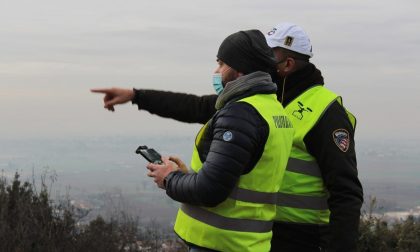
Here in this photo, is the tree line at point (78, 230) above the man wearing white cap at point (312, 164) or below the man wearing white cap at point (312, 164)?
below

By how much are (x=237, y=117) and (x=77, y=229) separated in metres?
4.04

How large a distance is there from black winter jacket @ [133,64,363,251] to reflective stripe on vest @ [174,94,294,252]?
0.53 m

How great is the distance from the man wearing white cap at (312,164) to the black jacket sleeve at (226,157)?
695 millimetres

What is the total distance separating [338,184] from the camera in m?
3.12

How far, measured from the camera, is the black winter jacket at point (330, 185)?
10.2 feet

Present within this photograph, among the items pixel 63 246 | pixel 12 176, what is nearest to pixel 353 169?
pixel 63 246

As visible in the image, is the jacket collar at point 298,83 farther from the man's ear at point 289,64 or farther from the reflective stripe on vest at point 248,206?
the reflective stripe on vest at point 248,206

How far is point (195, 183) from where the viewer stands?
2.54 meters

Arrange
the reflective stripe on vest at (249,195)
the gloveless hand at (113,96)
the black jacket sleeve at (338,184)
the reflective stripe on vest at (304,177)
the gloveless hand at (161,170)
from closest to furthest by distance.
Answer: the reflective stripe on vest at (249,195) → the gloveless hand at (161,170) → the black jacket sleeve at (338,184) → the reflective stripe on vest at (304,177) → the gloveless hand at (113,96)

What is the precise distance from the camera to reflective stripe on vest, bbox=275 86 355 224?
3250mm

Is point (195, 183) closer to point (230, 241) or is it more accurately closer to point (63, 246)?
point (230, 241)

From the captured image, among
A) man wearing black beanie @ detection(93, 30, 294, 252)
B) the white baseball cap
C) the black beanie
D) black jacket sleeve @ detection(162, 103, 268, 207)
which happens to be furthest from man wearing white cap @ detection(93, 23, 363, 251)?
black jacket sleeve @ detection(162, 103, 268, 207)

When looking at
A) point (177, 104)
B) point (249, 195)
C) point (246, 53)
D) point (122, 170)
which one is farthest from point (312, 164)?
point (122, 170)

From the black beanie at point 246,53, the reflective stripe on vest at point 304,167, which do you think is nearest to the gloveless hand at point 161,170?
the black beanie at point 246,53
